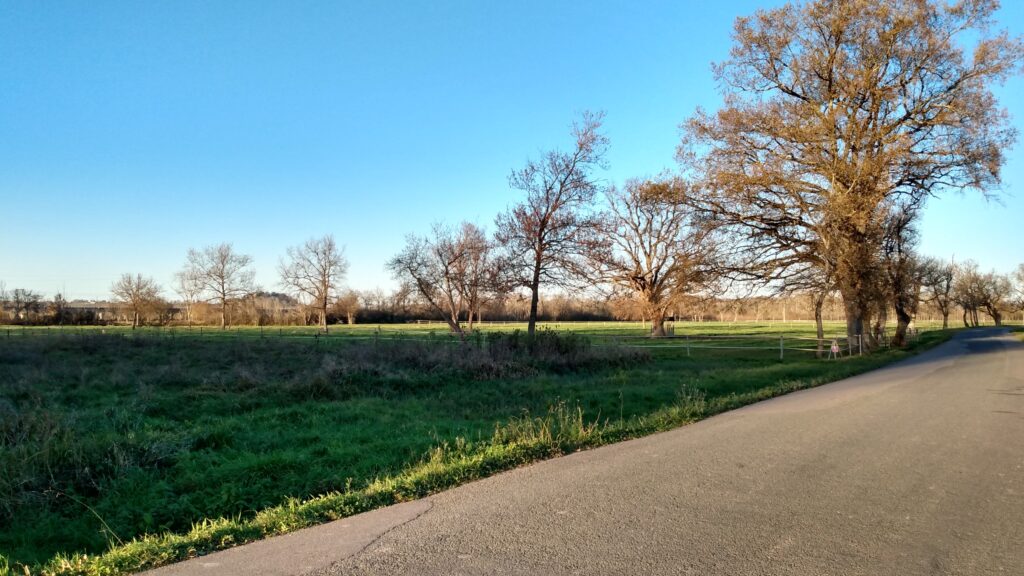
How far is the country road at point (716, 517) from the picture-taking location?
388 cm

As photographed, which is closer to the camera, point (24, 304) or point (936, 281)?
point (936, 281)

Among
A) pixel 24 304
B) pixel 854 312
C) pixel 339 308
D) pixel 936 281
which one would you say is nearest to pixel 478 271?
pixel 854 312

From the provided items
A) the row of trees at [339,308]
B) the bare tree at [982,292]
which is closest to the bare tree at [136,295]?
the row of trees at [339,308]

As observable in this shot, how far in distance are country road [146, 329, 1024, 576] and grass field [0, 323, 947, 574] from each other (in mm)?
822

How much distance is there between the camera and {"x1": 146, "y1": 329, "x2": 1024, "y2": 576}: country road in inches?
153

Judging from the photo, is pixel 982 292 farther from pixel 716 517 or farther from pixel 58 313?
pixel 58 313

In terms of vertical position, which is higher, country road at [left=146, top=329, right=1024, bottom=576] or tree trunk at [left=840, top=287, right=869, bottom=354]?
tree trunk at [left=840, top=287, right=869, bottom=354]

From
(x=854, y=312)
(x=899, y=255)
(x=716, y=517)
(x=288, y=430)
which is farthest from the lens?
(x=899, y=255)

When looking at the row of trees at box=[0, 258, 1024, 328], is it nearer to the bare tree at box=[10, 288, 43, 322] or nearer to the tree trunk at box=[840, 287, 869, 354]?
the bare tree at box=[10, 288, 43, 322]

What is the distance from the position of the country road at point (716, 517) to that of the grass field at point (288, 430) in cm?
82

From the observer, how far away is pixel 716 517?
4727 mm

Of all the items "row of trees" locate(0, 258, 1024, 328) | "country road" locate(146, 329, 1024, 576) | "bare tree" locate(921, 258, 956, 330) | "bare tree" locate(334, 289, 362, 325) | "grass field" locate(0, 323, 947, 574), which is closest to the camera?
"country road" locate(146, 329, 1024, 576)

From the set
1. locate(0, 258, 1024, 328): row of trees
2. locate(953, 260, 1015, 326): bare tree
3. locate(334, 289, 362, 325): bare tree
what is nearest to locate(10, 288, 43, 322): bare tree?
locate(0, 258, 1024, 328): row of trees

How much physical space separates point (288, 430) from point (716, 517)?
334 inches
